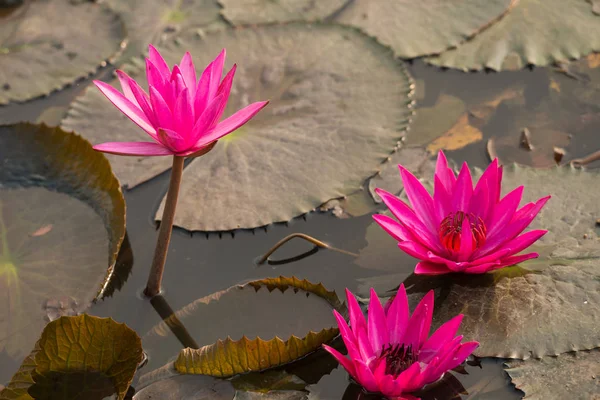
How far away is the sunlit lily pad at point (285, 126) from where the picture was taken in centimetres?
280

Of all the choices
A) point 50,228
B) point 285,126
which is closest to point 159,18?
point 285,126

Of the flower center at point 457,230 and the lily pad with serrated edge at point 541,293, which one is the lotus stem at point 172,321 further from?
the flower center at point 457,230

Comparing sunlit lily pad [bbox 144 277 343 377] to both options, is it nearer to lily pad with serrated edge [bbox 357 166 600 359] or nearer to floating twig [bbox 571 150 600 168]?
lily pad with serrated edge [bbox 357 166 600 359]

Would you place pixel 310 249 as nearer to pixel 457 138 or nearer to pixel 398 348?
pixel 398 348

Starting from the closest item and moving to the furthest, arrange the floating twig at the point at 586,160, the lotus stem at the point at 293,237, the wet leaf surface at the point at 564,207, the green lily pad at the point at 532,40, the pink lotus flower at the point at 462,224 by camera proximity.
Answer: the pink lotus flower at the point at 462,224, the wet leaf surface at the point at 564,207, the lotus stem at the point at 293,237, the floating twig at the point at 586,160, the green lily pad at the point at 532,40

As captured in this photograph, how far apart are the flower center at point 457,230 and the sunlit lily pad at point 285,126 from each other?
594 millimetres

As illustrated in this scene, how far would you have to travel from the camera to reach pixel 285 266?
2.65 meters

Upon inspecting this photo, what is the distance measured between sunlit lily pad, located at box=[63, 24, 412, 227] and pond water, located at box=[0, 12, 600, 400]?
0.09 meters

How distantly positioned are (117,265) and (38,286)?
0.30 metres

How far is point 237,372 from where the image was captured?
7.14ft

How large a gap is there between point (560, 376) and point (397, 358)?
48 cm

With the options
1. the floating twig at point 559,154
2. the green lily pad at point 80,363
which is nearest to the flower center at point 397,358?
the green lily pad at point 80,363

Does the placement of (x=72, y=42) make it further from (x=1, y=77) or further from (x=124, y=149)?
(x=124, y=149)

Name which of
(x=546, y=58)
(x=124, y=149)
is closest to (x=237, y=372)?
(x=124, y=149)
